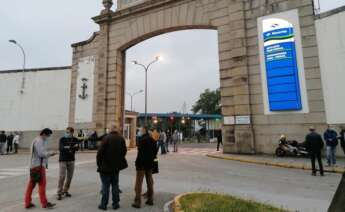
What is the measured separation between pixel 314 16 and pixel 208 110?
65074 mm

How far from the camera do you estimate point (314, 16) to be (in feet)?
45.8

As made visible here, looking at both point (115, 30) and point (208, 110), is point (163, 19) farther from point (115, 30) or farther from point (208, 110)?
point (208, 110)

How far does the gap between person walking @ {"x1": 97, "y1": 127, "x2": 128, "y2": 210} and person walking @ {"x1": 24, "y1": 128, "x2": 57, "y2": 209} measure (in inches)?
50.7

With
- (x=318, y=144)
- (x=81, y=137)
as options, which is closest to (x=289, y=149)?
(x=318, y=144)

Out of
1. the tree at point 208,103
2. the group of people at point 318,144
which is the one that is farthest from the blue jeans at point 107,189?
the tree at point 208,103

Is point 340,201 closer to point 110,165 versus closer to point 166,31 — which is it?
point 110,165

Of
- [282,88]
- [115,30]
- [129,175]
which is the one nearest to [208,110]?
[115,30]

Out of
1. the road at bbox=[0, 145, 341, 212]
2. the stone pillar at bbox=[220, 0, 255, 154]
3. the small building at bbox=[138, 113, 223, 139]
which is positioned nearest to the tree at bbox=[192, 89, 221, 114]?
the small building at bbox=[138, 113, 223, 139]

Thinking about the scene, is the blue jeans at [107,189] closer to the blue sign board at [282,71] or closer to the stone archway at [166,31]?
the stone archway at [166,31]

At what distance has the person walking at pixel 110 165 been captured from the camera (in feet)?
17.6

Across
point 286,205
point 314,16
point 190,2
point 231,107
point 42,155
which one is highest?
point 190,2

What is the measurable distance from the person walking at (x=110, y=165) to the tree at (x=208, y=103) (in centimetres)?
7235

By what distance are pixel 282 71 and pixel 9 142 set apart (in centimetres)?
2130

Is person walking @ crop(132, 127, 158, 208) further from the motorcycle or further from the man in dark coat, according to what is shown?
the man in dark coat
